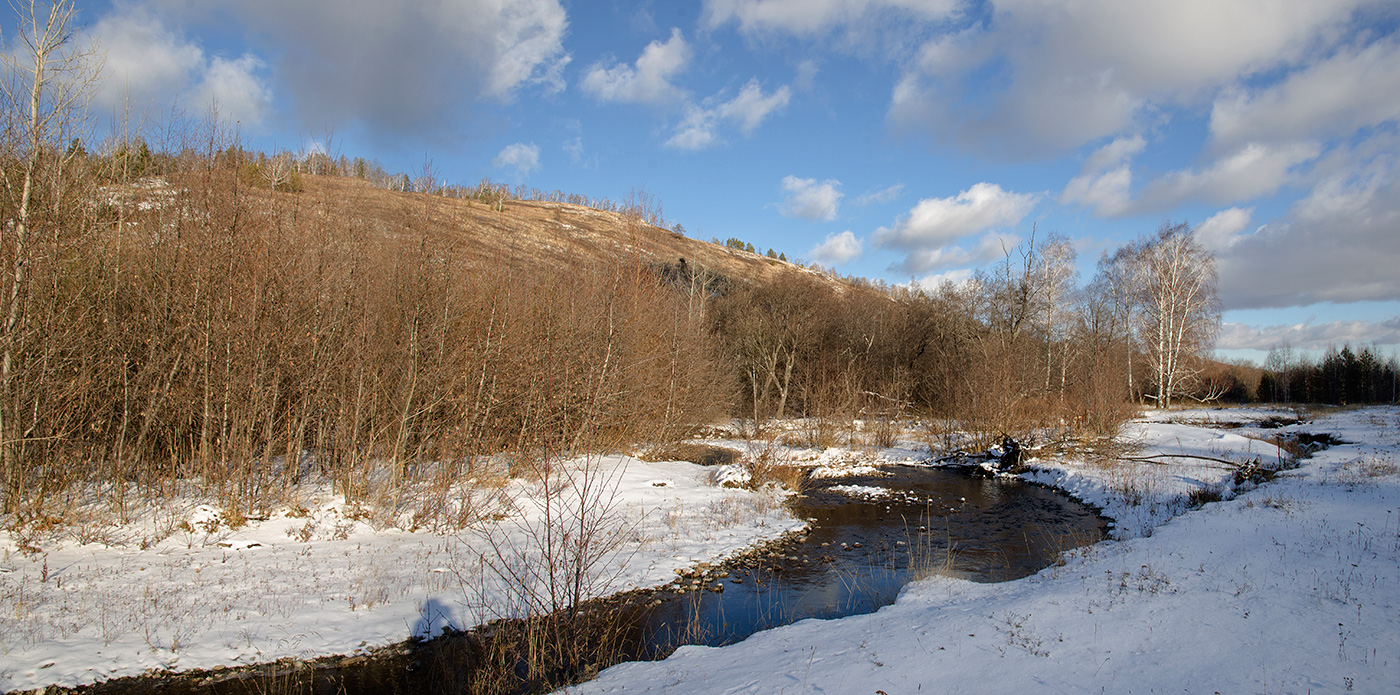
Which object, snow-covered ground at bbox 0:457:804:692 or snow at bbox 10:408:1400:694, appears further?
snow-covered ground at bbox 0:457:804:692

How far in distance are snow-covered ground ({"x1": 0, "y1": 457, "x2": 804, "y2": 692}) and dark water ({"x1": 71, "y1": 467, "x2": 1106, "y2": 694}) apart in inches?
13.5

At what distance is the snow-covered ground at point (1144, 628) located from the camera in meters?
5.16

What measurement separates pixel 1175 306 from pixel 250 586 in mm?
46610

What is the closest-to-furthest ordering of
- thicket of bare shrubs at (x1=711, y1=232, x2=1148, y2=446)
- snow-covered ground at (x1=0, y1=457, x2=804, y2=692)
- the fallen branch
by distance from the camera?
snow-covered ground at (x1=0, y1=457, x2=804, y2=692)
the fallen branch
thicket of bare shrubs at (x1=711, y1=232, x2=1148, y2=446)

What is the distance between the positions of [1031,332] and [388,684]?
36.5 metres

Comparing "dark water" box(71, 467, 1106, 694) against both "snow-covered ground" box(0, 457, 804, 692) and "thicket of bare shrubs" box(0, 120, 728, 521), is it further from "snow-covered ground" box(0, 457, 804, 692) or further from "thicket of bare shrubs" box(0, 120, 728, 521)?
Answer: "thicket of bare shrubs" box(0, 120, 728, 521)

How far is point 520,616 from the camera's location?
7809mm

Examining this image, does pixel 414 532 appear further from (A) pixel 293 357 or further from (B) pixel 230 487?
(A) pixel 293 357

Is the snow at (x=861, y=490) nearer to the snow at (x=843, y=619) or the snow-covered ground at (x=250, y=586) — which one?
the snow at (x=843, y=619)

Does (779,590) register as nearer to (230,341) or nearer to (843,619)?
(843,619)

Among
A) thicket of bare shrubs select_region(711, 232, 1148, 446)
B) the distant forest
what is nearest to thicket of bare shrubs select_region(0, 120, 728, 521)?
the distant forest

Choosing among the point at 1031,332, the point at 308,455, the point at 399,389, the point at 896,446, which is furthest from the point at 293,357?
the point at 1031,332

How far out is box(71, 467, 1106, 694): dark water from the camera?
6289mm

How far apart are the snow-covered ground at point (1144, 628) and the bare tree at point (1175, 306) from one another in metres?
32.4
